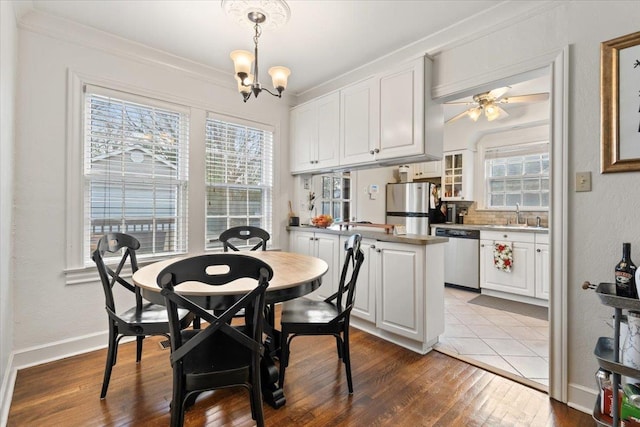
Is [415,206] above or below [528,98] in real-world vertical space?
below

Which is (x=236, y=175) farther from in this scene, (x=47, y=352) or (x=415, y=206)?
(x=415, y=206)

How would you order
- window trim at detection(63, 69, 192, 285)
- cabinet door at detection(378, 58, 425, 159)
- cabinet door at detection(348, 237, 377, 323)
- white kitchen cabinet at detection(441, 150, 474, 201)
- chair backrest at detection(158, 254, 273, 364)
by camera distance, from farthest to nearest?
white kitchen cabinet at detection(441, 150, 474, 201) < cabinet door at detection(348, 237, 377, 323) < cabinet door at detection(378, 58, 425, 159) < window trim at detection(63, 69, 192, 285) < chair backrest at detection(158, 254, 273, 364)

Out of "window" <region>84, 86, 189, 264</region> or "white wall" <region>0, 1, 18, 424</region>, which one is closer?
"white wall" <region>0, 1, 18, 424</region>

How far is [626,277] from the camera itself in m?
1.46

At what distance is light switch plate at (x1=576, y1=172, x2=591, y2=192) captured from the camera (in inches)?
69.7

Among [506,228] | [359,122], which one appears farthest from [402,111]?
[506,228]

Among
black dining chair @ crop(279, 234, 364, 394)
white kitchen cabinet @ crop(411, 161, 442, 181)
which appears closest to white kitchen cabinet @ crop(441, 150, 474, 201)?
white kitchen cabinet @ crop(411, 161, 442, 181)

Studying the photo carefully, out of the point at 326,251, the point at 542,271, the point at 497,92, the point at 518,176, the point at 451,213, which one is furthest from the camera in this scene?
the point at 451,213

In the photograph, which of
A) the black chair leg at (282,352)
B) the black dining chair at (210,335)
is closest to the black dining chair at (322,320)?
the black chair leg at (282,352)

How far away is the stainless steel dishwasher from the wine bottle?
8.73 ft

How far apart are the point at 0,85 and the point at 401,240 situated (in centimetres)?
270

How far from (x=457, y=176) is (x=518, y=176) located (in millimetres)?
835

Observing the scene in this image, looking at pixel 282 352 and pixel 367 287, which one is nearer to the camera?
pixel 282 352

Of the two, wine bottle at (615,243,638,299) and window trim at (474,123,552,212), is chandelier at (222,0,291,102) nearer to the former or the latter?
wine bottle at (615,243,638,299)
